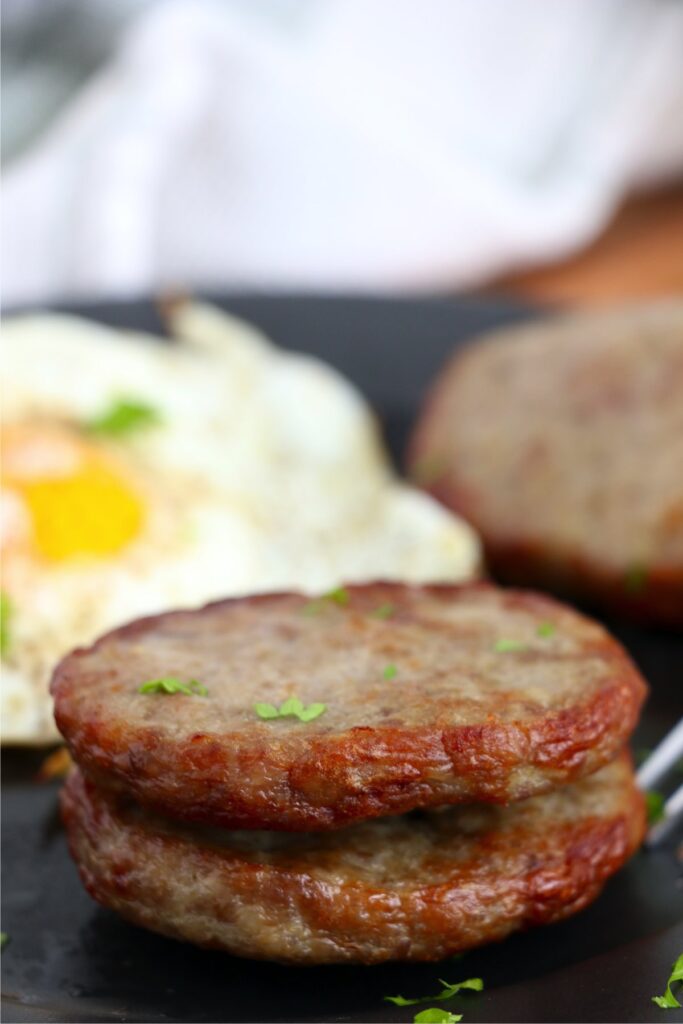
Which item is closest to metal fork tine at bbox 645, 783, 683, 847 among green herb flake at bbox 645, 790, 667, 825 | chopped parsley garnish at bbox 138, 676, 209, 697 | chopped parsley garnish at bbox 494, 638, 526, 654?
Answer: green herb flake at bbox 645, 790, 667, 825

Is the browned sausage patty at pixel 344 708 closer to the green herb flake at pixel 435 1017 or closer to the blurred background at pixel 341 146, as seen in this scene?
the green herb flake at pixel 435 1017

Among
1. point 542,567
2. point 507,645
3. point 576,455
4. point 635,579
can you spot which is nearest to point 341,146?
point 576,455

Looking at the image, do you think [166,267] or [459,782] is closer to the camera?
[459,782]

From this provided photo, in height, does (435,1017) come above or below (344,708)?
below

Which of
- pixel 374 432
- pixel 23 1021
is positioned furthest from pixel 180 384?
pixel 23 1021

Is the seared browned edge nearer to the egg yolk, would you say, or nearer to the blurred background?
the egg yolk

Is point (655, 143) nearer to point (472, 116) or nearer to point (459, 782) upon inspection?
point (472, 116)

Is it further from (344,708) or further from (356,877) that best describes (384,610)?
(356,877)
